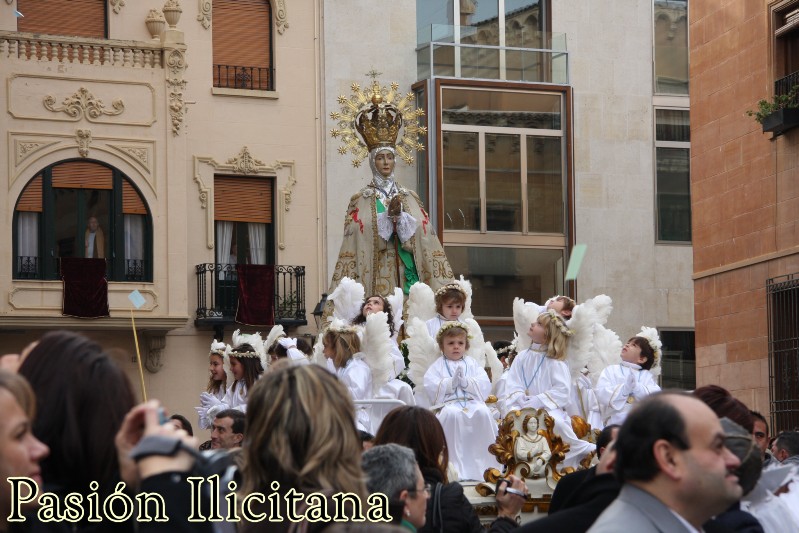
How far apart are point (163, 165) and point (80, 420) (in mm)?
24396

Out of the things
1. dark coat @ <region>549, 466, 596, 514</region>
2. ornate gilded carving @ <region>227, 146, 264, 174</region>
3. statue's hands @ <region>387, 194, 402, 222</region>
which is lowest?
dark coat @ <region>549, 466, 596, 514</region>

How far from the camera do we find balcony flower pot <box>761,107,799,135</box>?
18.7 m

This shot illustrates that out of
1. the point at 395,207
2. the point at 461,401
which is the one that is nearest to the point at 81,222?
the point at 395,207

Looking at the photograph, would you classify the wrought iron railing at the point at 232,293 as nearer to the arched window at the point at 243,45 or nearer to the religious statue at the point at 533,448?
the arched window at the point at 243,45

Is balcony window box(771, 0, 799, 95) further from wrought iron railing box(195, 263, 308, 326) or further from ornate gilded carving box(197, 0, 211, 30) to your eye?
ornate gilded carving box(197, 0, 211, 30)

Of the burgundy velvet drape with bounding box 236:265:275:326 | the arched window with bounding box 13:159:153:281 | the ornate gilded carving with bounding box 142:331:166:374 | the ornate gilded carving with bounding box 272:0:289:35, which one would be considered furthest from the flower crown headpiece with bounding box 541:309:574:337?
the ornate gilded carving with bounding box 272:0:289:35

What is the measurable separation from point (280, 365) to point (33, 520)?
3.65 feet

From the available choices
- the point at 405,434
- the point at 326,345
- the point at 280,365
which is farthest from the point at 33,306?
the point at 280,365

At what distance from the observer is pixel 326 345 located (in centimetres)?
1220

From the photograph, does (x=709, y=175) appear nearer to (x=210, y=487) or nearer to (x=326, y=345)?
(x=326, y=345)

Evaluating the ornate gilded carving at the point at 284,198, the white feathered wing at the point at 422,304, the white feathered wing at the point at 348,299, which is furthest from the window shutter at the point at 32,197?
the white feathered wing at the point at 422,304

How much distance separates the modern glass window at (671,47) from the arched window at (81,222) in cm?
1135

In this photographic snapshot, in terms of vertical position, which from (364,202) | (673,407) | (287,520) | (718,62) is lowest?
(287,520)

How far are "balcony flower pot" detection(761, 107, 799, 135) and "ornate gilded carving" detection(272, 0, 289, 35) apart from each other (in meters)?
13.0
